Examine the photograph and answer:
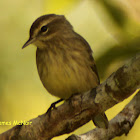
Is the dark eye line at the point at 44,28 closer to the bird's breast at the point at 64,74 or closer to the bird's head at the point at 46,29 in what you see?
the bird's head at the point at 46,29

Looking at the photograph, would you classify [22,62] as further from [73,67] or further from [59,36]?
[73,67]

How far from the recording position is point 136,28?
138 centimetres

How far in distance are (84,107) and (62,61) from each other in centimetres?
82

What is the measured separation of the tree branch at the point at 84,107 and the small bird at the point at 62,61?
468mm

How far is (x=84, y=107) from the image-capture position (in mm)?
2359

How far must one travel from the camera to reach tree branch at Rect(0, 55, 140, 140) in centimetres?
193

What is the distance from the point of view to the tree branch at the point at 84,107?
6.32ft

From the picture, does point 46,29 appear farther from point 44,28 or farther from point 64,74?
point 64,74

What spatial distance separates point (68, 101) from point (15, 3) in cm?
211

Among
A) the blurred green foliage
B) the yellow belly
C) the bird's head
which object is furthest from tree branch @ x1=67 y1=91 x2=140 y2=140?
the bird's head

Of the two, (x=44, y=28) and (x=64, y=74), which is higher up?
(x=44, y=28)

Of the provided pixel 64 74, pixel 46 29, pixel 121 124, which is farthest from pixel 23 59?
pixel 121 124

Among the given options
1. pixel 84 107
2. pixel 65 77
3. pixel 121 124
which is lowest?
pixel 121 124

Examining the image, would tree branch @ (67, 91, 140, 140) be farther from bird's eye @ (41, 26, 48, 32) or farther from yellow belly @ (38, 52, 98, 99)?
bird's eye @ (41, 26, 48, 32)
